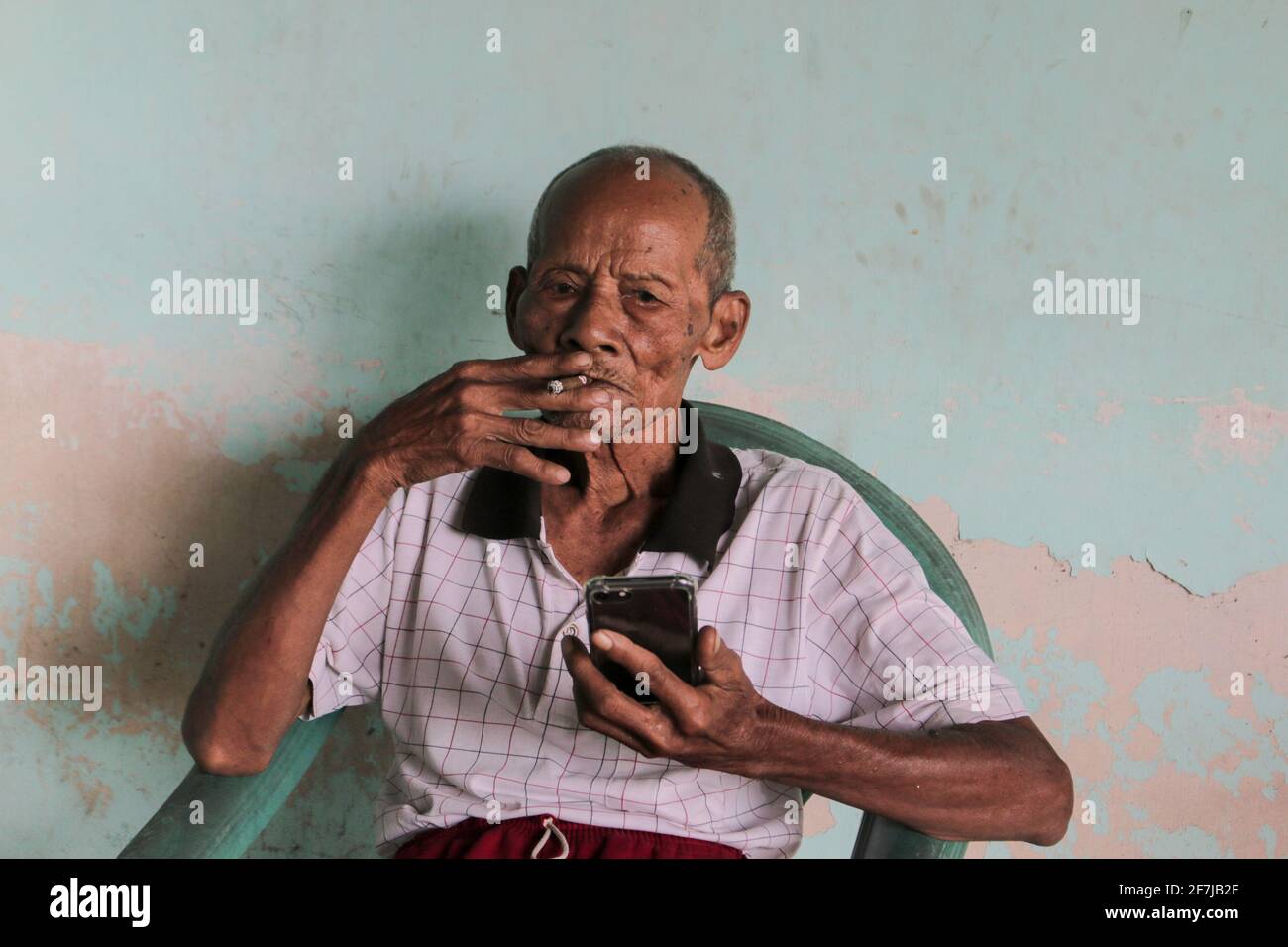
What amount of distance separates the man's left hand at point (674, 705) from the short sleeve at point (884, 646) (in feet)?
0.86

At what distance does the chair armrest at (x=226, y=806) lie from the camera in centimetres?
136

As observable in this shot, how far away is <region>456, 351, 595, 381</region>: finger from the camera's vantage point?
135 centimetres

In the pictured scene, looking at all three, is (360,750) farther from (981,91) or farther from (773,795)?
(981,91)

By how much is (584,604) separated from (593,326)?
1.12ft

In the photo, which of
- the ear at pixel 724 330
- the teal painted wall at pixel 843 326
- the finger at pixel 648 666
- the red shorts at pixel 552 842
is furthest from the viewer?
the teal painted wall at pixel 843 326

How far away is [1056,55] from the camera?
1.97m

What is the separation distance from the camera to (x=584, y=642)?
1516 millimetres

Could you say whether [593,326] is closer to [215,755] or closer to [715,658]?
[715,658]

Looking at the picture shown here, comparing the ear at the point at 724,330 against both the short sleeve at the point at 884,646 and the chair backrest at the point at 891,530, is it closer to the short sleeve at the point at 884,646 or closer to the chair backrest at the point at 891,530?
the chair backrest at the point at 891,530

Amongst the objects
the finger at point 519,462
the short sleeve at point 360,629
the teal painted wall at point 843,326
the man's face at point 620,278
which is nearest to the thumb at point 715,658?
the finger at point 519,462

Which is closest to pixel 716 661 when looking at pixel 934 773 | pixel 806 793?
pixel 934 773

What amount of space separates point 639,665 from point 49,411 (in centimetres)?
124

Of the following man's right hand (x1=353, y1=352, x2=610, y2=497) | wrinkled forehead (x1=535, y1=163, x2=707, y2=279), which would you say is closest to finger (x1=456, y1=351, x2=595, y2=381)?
man's right hand (x1=353, y1=352, x2=610, y2=497)
